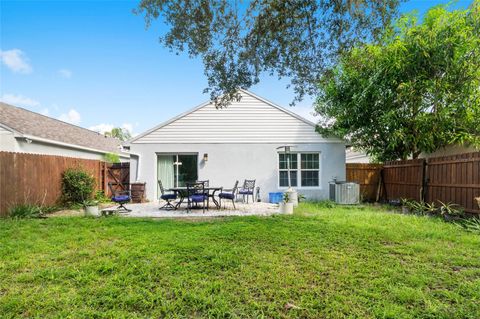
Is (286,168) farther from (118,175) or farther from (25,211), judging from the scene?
(25,211)

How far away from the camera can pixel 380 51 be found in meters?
8.09

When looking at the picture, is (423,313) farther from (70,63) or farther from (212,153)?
(70,63)

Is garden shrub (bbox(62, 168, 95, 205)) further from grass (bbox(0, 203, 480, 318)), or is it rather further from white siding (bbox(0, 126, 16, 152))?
grass (bbox(0, 203, 480, 318))

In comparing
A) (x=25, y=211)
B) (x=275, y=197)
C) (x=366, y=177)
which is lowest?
(x=275, y=197)

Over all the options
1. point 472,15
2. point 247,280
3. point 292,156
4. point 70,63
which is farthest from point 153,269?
point 472,15

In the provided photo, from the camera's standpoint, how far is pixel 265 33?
16.0 feet

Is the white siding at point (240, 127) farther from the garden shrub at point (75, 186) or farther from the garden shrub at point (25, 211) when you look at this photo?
the garden shrub at point (25, 211)

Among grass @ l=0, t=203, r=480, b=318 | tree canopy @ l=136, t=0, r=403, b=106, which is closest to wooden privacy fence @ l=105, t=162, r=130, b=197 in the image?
grass @ l=0, t=203, r=480, b=318

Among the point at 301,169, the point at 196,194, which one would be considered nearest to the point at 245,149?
the point at 301,169

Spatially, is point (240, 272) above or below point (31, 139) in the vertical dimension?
below

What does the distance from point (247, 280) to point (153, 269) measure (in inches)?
52.1

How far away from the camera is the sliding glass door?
11.5 metres

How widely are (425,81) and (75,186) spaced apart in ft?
41.1

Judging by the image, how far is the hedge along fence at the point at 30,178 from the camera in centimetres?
714
